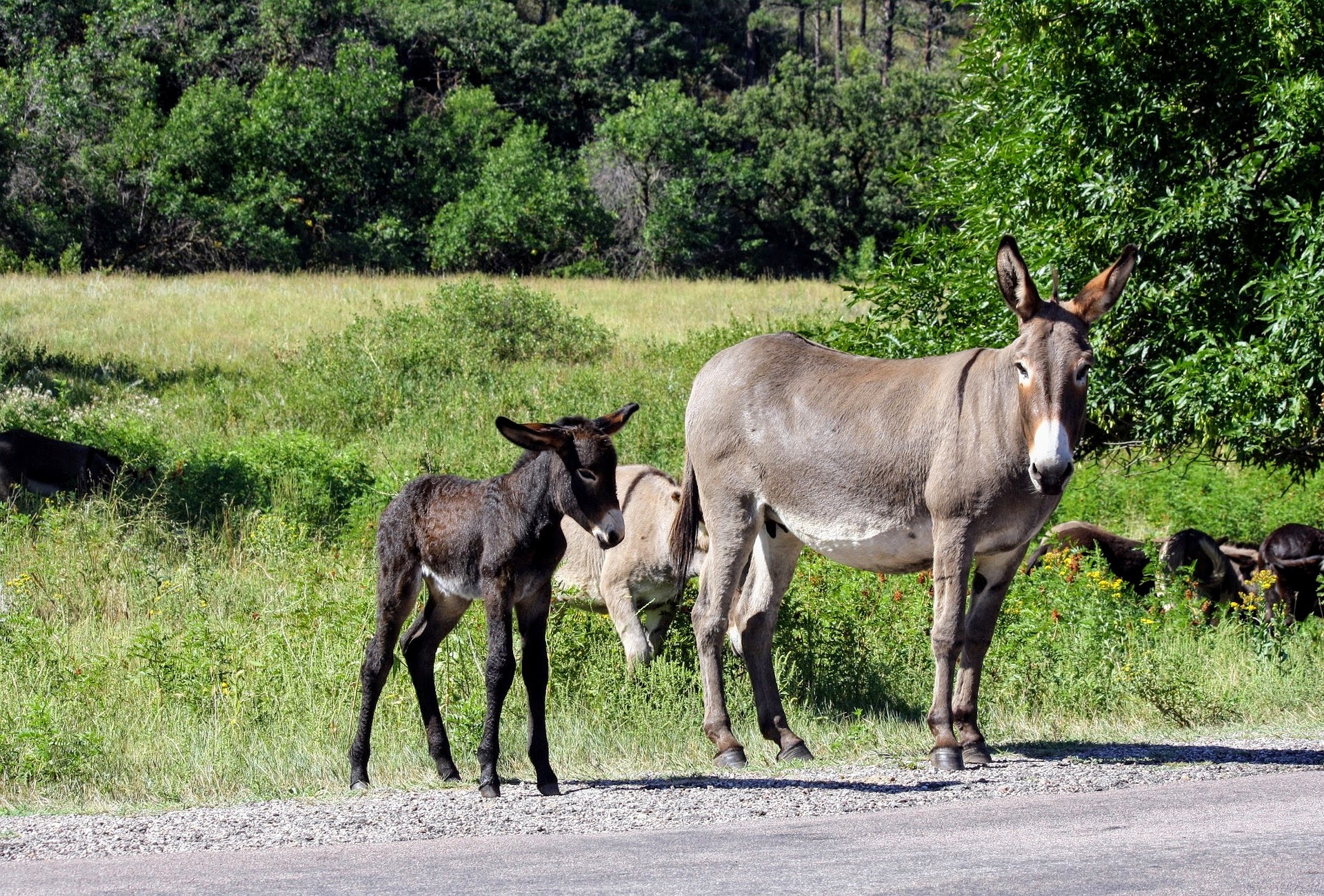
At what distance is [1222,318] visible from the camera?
12.1m

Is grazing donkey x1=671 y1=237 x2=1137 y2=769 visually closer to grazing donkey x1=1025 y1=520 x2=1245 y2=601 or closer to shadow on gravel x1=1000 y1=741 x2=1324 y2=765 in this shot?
shadow on gravel x1=1000 y1=741 x2=1324 y2=765

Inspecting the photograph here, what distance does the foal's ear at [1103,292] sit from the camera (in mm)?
7668

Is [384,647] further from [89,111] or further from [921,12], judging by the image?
[921,12]

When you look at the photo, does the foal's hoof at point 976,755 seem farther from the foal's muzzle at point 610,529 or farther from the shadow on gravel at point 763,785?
the foal's muzzle at point 610,529

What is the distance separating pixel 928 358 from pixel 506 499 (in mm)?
2878

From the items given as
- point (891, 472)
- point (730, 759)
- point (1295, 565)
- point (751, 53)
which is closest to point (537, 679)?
point (730, 759)

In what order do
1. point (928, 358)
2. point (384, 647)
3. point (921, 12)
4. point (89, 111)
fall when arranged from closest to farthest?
point (384, 647), point (928, 358), point (89, 111), point (921, 12)

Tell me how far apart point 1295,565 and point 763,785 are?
8.36 metres

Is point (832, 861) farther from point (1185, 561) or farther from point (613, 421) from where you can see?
point (1185, 561)

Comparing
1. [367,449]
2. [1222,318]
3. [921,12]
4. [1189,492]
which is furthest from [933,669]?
[921,12]

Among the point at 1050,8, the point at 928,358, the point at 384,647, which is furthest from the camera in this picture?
the point at 1050,8

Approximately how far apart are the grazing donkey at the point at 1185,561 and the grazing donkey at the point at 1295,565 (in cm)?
36

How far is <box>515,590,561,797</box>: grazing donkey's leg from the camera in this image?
682cm

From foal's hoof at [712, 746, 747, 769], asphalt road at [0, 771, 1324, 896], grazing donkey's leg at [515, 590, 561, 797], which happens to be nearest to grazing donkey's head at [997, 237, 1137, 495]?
asphalt road at [0, 771, 1324, 896]
